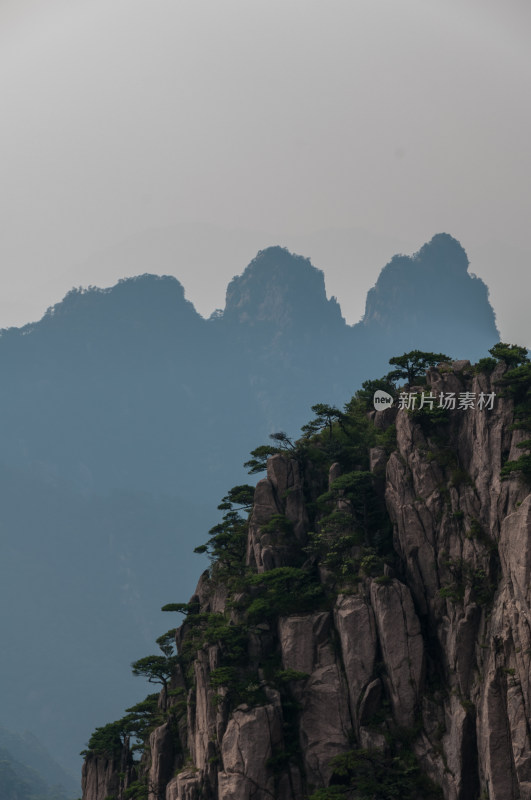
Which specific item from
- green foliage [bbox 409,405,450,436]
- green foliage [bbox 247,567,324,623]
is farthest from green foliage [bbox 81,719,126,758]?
green foliage [bbox 409,405,450,436]

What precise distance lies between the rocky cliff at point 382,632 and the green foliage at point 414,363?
327 centimetres

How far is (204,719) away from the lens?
1991 inches

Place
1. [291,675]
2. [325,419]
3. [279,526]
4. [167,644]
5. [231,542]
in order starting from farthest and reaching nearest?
[167,644] → [231,542] → [325,419] → [279,526] → [291,675]

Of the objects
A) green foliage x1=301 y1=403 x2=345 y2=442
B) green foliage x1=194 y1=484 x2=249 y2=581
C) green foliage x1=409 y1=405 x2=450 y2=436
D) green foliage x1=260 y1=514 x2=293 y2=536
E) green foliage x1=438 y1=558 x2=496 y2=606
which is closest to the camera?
green foliage x1=438 y1=558 x2=496 y2=606

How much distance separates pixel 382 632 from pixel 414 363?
67.9ft

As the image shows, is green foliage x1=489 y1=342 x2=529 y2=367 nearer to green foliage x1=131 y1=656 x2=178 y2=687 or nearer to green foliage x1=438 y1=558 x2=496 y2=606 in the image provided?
green foliage x1=438 y1=558 x2=496 y2=606

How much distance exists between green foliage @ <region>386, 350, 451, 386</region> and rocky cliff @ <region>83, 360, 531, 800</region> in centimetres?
327

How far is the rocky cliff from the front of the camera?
40.7m

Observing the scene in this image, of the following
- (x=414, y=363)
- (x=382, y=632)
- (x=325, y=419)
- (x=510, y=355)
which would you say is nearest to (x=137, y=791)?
(x=382, y=632)

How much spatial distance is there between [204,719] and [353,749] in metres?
10.7

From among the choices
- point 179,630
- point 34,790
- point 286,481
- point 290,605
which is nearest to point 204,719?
point 290,605

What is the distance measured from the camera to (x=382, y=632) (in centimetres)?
4606

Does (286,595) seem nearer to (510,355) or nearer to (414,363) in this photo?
(414,363)

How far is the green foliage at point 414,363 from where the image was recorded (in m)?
57.5
